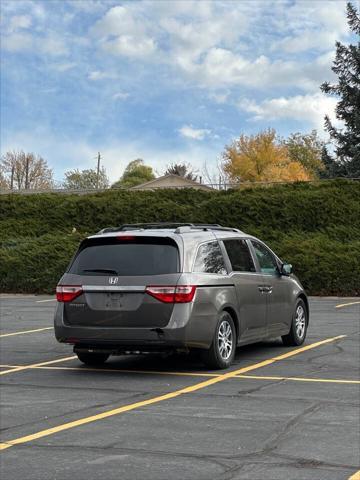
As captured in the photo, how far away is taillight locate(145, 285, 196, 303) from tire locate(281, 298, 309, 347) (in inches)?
120

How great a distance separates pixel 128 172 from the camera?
344 feet

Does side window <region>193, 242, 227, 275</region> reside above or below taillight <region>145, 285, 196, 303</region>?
above

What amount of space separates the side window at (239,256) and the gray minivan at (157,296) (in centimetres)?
3

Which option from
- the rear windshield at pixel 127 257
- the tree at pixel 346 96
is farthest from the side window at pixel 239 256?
the tree at pixel 346 96

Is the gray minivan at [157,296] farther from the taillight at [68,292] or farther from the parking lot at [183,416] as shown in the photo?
the parking lot at [183,416]

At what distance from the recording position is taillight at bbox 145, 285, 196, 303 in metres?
9.38

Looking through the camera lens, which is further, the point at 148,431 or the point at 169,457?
the point at 148,431

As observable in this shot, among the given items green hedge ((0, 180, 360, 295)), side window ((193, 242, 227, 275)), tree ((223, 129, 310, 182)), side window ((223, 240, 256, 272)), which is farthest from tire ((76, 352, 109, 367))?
tree ((223, 129, 310, 182))

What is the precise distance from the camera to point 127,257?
9.82 meters

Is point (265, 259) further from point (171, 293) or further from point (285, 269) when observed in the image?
point (171, 293)

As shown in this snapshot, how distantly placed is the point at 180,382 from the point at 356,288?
1547 centimetres

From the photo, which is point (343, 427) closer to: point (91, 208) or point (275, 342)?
point (275, 342)

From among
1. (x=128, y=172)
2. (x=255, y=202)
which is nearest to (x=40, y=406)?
(x=255, y=202)

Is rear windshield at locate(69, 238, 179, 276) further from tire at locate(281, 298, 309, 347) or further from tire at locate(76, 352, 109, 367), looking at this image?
tire at locate(281, 298, 309, 347)
